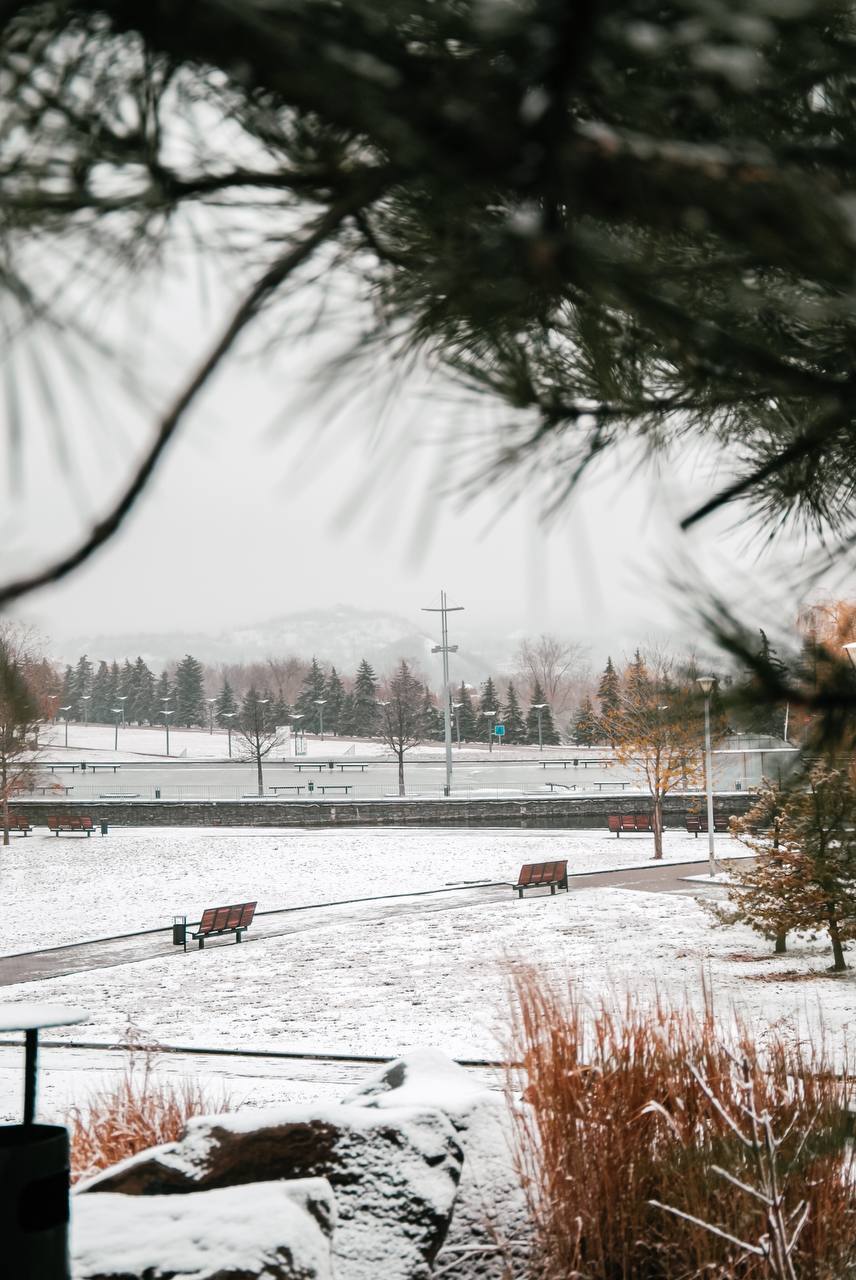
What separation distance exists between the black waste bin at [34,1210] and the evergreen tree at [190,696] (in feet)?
396

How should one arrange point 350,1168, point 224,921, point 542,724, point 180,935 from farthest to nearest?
point 542,724 < point 224,921 < point 180,935 < point 350,1168

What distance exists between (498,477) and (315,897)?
75.9ft

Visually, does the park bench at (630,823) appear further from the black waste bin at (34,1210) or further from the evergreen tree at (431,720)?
the evergreen tree at (431,720)

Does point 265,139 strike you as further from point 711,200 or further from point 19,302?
point 711,200

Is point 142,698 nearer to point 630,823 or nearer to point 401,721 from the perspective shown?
point 401,721

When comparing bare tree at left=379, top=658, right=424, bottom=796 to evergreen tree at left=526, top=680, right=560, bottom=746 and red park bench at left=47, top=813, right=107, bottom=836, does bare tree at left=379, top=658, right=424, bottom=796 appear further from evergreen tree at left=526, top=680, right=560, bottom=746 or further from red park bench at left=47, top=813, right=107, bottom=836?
evergreen tree at left=526, top=680, right=560, bottom=746

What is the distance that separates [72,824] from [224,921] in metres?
20.8

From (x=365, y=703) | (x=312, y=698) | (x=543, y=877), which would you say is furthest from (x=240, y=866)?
(x=312, y=698)

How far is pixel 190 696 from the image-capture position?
122 m

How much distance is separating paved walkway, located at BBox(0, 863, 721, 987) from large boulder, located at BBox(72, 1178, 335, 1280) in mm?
12619

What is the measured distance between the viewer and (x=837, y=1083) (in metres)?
4.59

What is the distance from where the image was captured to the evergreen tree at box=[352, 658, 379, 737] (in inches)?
3903

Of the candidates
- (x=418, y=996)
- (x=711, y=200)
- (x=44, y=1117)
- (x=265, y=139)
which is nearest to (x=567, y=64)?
(x=711, y=200)

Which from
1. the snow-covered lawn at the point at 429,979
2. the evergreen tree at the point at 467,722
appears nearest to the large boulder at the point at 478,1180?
the snow-covered lawn at the point at 429,979
